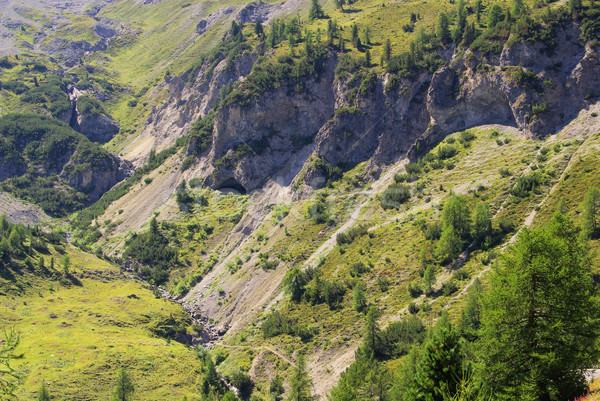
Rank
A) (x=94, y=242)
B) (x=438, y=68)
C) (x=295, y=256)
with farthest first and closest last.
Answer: (x=94, y=242)
(x=438, y=68)
(x=295, y=256)

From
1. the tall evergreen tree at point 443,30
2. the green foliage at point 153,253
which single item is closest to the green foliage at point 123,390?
the green foliage at point 153,253

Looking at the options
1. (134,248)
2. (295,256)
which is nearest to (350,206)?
(295,256)

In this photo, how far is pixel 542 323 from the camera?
31656mm

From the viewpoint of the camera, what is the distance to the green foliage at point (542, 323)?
101ft

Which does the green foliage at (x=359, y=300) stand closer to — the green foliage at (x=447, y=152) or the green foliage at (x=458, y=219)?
the green foliage at (x=458, y=219)

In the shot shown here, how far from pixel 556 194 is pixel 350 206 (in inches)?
2173

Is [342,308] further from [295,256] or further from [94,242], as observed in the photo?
[94,242]

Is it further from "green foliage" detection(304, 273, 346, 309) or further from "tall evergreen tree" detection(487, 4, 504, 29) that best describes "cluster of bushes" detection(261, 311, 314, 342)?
"tall evergreen tree" detection(487, 4, 504, 29)

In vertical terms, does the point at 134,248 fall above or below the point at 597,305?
below

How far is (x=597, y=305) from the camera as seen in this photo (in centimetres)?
3128

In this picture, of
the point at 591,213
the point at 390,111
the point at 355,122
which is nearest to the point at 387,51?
the point at 390,111

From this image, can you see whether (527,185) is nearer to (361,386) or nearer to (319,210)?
(319,210)

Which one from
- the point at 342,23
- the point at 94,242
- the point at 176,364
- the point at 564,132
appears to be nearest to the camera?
the point at 176,364

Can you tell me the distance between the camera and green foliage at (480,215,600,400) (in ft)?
101
